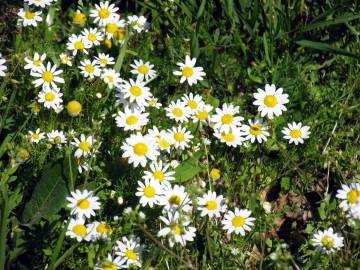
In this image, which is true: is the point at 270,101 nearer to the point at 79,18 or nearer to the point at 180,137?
the point at 180,137

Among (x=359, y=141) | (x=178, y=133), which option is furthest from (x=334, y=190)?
(x=178, y=133)

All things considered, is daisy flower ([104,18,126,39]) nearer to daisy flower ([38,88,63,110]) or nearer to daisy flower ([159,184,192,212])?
daisy flower ([38,88,63,110])

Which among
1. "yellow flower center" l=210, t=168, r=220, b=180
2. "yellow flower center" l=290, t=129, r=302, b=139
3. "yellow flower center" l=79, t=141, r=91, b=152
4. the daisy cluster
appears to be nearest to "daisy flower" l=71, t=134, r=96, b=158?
"yellow flower center" l=79, t=141, r=91, b=152

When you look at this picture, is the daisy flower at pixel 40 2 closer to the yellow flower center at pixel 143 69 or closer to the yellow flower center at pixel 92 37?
the yellow flower center at pixel 92 37

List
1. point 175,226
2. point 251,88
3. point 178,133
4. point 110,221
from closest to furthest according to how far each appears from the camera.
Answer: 1. point 175,226
2. point 110,221
3. point 178,133
4. point 251,88

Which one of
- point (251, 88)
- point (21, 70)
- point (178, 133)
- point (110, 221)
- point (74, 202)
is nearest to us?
point (74, 202)

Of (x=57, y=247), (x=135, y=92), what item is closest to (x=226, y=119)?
(x=135, y=92)

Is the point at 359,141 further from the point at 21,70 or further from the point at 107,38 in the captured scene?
the point at 21,70
